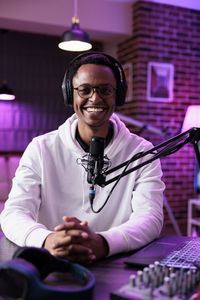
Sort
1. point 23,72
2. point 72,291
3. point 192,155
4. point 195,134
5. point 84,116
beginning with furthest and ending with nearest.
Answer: point 23,72, point 192,155, point 84,116, point 195,134, point 72,291

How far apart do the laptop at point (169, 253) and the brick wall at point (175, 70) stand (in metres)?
3.38

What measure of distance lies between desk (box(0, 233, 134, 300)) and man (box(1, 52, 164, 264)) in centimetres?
23

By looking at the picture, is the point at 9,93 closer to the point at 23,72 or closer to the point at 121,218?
the point at 23,72

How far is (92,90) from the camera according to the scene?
1.45 metres

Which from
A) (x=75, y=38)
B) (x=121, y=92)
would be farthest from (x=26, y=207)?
(x=75, y=38)

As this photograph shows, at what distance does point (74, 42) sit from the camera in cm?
342

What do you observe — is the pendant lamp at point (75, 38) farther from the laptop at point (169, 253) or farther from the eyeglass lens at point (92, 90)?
the laptop at point (169, 253)

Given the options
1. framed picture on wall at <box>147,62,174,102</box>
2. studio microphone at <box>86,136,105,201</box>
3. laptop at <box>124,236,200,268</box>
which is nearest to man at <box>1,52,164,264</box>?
laptop at <box>124,236,200,268</box>

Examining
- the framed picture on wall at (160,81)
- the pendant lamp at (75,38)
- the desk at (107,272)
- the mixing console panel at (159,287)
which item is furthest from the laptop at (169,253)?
the framed picture on wall at (160,81)

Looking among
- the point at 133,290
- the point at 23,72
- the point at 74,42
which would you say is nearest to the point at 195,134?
the point at 133,290

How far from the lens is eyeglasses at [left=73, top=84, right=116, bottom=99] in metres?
1.45

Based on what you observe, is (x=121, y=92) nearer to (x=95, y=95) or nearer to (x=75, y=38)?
(x=95, y=95)

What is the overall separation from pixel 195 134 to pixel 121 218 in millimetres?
676

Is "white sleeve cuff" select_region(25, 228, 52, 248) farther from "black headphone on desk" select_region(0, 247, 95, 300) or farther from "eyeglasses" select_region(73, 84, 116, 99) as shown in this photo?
"eyeglasses" select_region(73, 84, 116, 99)
